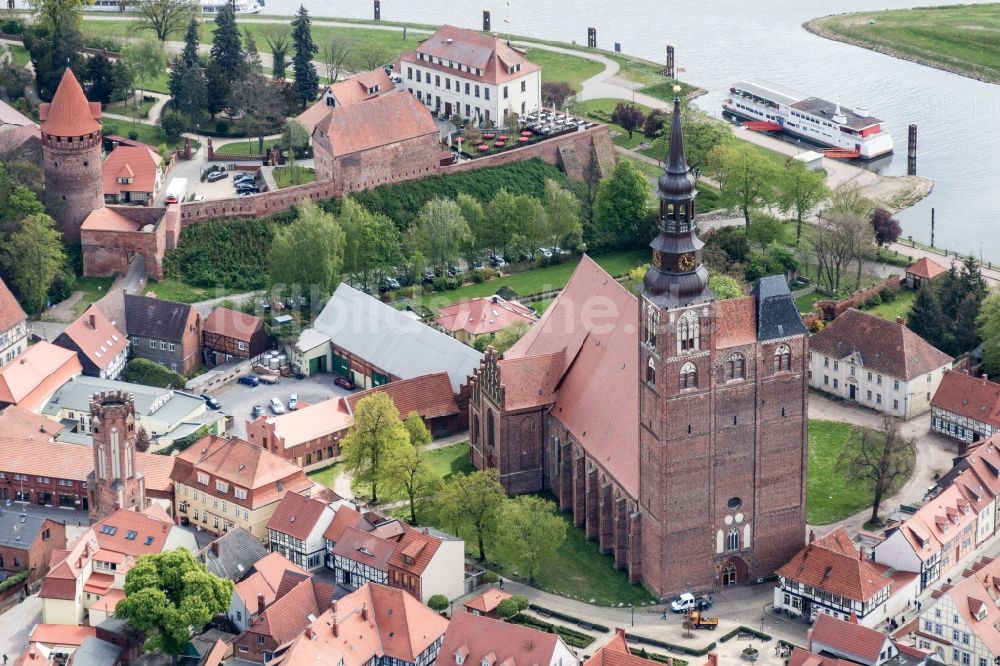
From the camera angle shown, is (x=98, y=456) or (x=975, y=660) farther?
(x=98, y=456)

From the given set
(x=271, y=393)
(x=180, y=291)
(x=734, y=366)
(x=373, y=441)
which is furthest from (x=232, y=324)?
(x=734, y=366)

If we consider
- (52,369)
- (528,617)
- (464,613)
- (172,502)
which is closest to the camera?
(464,613)

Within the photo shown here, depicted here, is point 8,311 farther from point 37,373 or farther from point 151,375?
point 151,375

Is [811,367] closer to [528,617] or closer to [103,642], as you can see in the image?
[528,617]

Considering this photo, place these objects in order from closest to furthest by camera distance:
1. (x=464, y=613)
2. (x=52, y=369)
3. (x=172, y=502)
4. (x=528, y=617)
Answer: (x=464, y=613) < (x=528, y=617) < (x=172, y=502) < (x=52, y=369)

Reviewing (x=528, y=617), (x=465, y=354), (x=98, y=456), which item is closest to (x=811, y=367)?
(x=465, y=354)
